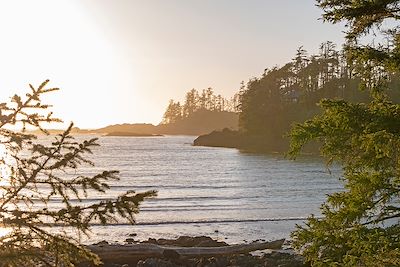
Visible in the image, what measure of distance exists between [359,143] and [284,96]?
321 ft

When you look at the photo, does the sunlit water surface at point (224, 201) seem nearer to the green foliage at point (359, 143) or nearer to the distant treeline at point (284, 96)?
the green foliage at point (359, 143)

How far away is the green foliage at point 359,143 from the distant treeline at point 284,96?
84.3m

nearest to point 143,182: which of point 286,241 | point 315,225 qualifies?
point 286,241

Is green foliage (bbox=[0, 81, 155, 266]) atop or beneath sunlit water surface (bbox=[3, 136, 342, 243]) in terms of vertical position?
atop

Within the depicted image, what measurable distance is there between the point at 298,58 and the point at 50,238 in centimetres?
10414

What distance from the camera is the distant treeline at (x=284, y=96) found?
9575 cm

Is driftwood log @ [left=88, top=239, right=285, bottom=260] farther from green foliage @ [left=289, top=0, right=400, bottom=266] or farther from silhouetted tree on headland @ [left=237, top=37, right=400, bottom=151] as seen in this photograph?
silhouetted tree on headland @ [left=237, top=37, right=400, bottom=151]

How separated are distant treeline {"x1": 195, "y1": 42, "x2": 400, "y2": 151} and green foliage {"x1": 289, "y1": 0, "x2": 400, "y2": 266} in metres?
84.3

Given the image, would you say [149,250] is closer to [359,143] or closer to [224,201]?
[359,143]

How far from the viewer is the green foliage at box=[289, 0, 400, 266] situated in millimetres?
7191

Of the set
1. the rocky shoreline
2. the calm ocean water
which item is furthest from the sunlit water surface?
the rocky shoreline

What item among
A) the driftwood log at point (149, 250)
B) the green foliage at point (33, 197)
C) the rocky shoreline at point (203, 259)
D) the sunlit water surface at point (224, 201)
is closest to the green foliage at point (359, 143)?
the green foliage at point (33, 197)

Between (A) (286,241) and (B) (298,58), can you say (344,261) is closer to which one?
(A) (286,241)

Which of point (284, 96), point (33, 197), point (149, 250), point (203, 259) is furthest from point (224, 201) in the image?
point (284, 96)
